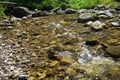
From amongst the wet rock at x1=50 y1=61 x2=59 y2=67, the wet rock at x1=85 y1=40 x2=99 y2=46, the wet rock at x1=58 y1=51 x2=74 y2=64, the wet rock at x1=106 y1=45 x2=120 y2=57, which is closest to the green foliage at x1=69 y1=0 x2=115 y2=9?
the wet rock at x1=85 y1=40 x2=99 y2=46

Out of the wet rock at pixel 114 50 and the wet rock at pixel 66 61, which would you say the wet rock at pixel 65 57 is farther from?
the wet rock at pixel 114 50

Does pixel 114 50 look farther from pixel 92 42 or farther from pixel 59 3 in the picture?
pixel 59 3

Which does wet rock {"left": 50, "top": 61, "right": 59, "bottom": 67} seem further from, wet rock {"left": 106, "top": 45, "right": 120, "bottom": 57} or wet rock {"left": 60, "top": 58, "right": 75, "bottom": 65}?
wet rock {"left": 106, "top": 45, "right": 120, "bottom": 57}

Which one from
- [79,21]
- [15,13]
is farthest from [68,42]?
[15,13]

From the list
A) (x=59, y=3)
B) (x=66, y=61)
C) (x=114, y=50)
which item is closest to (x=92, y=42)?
(x=114, y=50)

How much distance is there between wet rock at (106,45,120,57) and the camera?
24.4 feet

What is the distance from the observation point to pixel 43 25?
1142 centimetres

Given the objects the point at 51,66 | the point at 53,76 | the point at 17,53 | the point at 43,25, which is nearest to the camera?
the point at 53,76

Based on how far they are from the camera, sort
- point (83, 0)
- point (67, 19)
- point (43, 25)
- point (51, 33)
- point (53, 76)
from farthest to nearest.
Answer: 1. point (83, 0)
2. point (67, 19)
3. point (43, 25)
4. point (51, 33)
5. point (53, 76)

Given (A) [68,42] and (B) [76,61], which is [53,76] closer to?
(B) [76,61]

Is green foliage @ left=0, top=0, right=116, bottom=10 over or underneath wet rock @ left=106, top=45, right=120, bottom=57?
underneath

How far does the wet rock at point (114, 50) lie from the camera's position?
7.45m

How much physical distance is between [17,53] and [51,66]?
142 centimetres

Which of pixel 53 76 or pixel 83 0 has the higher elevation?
pixel 53 76
